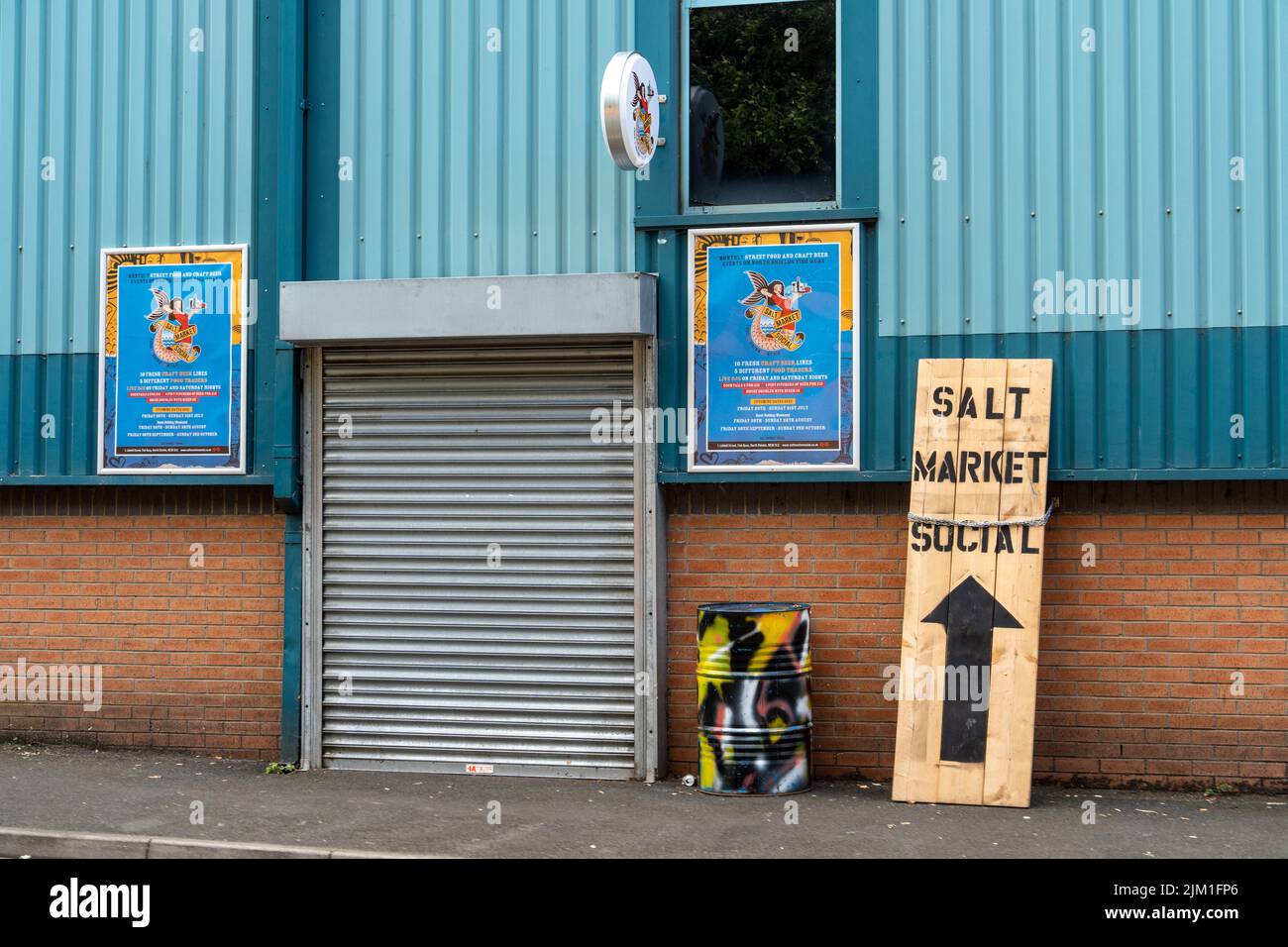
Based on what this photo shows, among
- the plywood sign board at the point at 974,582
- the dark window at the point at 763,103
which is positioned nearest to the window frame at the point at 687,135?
the dark window at the point at 763,103

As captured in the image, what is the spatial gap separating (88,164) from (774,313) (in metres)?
5.16

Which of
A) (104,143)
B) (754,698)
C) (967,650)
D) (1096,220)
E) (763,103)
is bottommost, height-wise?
(754,698)

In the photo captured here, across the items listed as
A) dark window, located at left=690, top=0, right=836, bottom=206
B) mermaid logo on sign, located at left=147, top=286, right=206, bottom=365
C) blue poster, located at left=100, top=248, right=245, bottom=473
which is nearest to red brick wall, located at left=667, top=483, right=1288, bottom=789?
dark window, located at left=690, top=0, right=836, bottom=206

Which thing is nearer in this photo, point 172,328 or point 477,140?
point 477,140

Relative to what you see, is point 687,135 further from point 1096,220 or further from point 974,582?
point 974,582

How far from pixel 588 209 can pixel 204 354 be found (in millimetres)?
2972

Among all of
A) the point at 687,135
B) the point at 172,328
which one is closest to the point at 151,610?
the point at 172,328

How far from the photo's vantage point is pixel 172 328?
11.1 m

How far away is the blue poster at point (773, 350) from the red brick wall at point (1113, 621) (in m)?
0.34

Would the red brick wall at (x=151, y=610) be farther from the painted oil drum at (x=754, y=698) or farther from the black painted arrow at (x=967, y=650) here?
the black painted arrow at (x=967, y=650)

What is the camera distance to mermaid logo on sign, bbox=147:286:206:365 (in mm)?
11031

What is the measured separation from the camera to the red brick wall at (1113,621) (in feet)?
31.6
